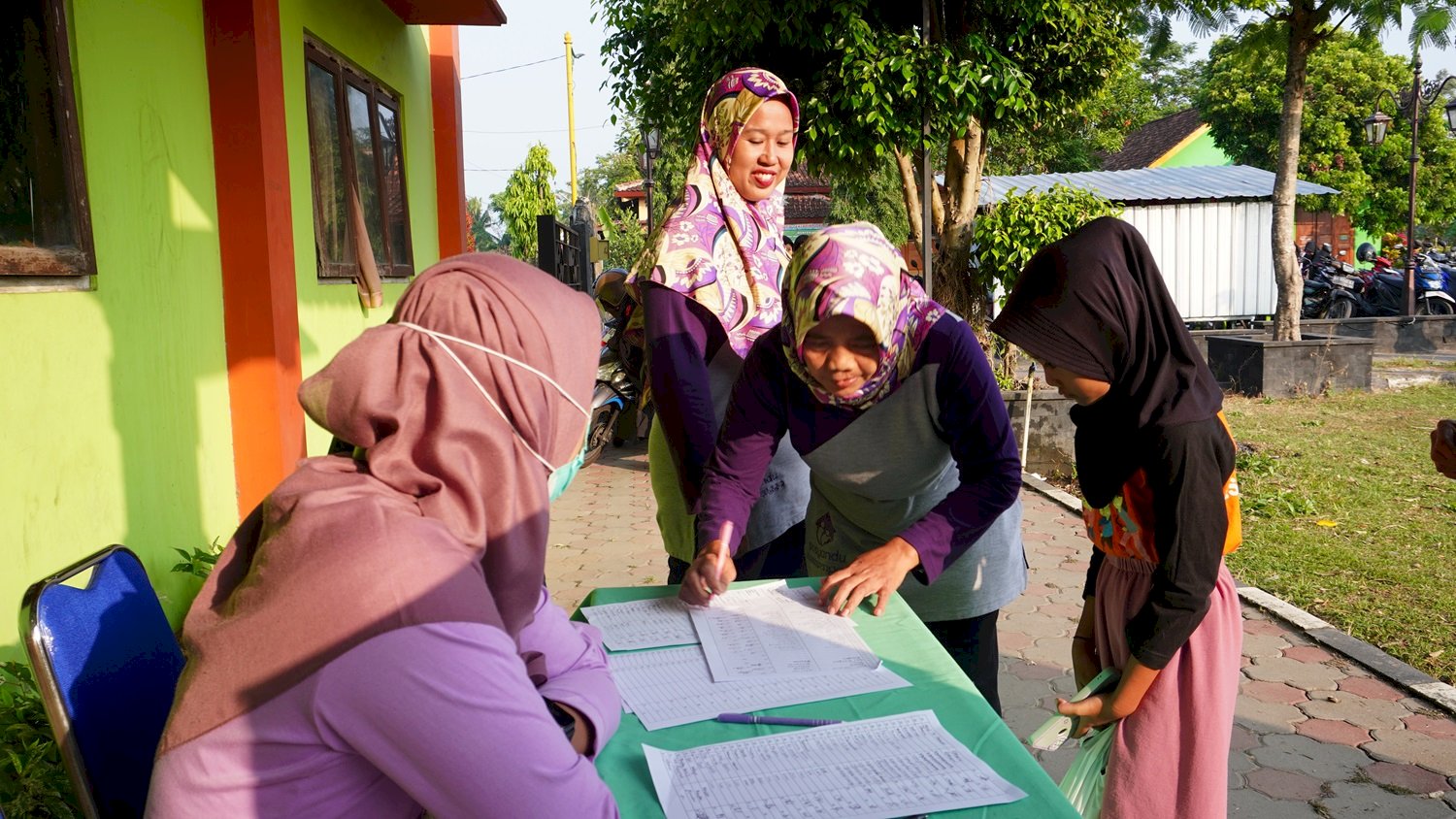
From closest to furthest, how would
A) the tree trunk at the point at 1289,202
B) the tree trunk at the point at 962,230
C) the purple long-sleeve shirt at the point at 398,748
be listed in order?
1. the purple long-sleeve shirt at the point at 398,748
2. the tree trunk at the point at 962,230
3. the tree trunk at the point at 1289,202

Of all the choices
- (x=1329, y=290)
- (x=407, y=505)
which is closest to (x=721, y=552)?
(x=407, y=505)

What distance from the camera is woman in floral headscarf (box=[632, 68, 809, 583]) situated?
259 centimetres

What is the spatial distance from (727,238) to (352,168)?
12.0 feet

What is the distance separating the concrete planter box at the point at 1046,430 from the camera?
6.98 meters

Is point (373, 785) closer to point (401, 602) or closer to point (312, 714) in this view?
point (312, 714)

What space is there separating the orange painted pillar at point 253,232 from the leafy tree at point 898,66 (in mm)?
3996

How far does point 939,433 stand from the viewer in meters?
2.16

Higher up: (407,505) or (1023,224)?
(1023,224)

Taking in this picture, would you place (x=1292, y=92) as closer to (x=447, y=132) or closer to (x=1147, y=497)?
(x=447, y=132)

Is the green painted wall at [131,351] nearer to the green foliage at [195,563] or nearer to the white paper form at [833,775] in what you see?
the green foliage at [195,563]

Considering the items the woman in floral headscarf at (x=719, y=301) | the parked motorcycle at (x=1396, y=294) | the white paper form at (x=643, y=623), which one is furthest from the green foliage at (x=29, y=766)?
the parked motorcycle at (x=1396, y=294)

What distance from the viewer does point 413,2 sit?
20.4 feet

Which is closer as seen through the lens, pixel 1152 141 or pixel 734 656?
pixel 734 656

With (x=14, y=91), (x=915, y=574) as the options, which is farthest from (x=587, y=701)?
(x=14, y=91)
